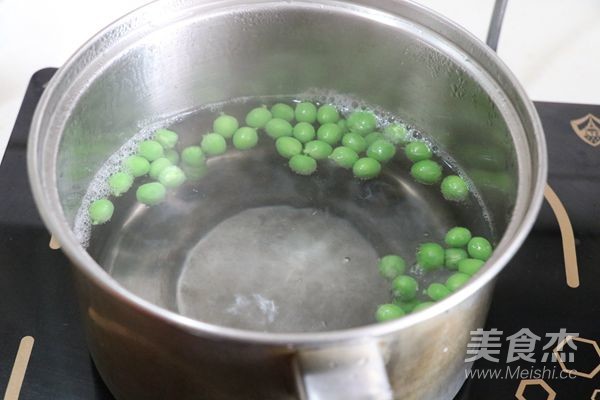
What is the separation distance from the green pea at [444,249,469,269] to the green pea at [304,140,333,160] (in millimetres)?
292

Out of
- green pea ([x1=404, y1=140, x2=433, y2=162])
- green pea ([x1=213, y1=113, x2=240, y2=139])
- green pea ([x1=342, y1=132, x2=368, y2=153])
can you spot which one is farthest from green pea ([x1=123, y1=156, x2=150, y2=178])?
green pea ([x1=404, y1=140, x2=433, y2=162])

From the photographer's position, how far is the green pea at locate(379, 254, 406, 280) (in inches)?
44.3

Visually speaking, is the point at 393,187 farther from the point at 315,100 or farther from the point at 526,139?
the point at 526,139

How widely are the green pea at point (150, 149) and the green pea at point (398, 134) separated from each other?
41 cm

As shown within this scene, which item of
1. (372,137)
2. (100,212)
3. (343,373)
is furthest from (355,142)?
(343,373)

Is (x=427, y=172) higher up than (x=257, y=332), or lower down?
lower down

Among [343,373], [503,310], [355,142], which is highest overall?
[343,373]

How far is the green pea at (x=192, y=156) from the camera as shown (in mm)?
1267

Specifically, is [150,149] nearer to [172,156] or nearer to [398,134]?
[172,156]

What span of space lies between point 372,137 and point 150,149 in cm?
39

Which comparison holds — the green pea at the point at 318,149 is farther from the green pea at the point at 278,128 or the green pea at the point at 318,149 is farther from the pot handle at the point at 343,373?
the pot handle at the point at 343,373

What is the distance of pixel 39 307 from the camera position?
108 centimetres

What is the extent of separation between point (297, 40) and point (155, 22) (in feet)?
0.81

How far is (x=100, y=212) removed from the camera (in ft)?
3.78
